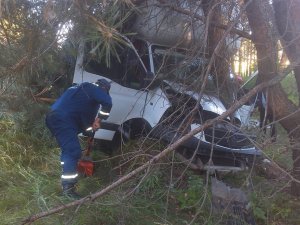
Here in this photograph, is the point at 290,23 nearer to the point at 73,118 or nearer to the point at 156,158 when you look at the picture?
the point at 156,158

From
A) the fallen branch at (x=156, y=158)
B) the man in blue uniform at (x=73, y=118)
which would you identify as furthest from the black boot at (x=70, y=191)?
the fallen branch at (x=156, y=158)

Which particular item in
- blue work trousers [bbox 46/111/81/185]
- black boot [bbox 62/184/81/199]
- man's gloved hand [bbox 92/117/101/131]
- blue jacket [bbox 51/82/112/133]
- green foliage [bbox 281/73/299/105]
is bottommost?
black boot [bbox 62/184/81/199]

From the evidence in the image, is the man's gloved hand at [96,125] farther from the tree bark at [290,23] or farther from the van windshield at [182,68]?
the tree bark at [290,23]

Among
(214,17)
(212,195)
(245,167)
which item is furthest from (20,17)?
(245,167)

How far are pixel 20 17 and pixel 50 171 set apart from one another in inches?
140

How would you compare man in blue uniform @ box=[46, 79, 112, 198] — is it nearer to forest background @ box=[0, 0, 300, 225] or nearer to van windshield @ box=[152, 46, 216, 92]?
forest background @ box=[0, 0, 300, 225]

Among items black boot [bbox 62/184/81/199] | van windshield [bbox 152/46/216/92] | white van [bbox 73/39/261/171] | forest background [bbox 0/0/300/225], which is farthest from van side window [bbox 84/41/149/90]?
black boot [bbox 62/184/81/199]

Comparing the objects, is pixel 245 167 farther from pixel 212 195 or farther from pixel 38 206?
pixel 38 206

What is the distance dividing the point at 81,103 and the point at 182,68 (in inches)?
57.5

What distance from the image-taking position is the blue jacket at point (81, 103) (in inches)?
203

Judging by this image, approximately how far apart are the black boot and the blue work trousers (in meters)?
0.05

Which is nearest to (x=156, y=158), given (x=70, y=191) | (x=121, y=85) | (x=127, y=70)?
(x=70, y=191)

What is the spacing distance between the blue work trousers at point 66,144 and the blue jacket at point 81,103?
61 millimetres

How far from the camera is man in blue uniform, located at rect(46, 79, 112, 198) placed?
5.04m
